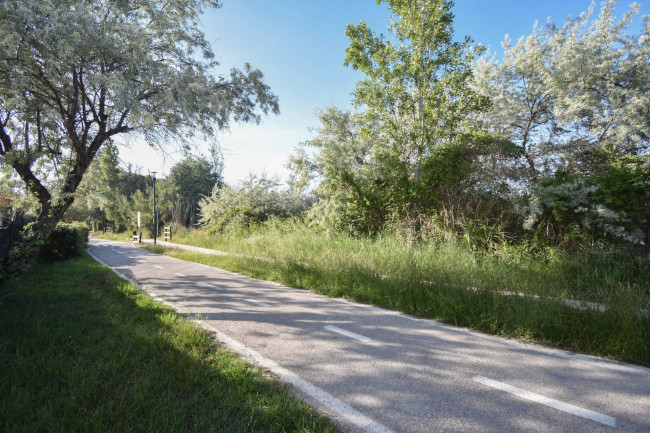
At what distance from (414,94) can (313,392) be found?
8.74 m

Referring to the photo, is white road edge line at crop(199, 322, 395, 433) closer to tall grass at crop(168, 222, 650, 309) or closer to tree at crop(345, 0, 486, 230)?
tall grass at crop(168, 222, 650, 309)

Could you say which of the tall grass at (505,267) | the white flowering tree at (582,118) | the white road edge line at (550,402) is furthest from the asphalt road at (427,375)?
the white flowering tree at (582,118)

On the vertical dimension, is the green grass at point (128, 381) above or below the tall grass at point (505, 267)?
below

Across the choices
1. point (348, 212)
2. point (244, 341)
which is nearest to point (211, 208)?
point (348, 212)

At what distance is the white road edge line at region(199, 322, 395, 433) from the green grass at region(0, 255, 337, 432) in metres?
0.17

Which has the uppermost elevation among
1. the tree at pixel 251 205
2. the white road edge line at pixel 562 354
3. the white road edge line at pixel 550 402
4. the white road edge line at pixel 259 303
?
the tree at pixel 251 205

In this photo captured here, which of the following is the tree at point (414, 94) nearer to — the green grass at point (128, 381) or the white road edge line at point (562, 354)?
the white road edge line at point (562, 354)

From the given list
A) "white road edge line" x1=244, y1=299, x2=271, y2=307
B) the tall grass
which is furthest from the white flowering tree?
"white road edge line" x1=244, y1=299, x2=271, y2=307

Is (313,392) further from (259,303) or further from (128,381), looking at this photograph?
(259,303)

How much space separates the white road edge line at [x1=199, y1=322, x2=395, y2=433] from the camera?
7.47 ft

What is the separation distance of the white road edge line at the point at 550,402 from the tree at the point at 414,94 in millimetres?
6451

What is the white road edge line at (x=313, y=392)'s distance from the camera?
228cm

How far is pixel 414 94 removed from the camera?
911 centimetres

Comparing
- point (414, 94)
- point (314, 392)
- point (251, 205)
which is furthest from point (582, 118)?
point (251, 205)
